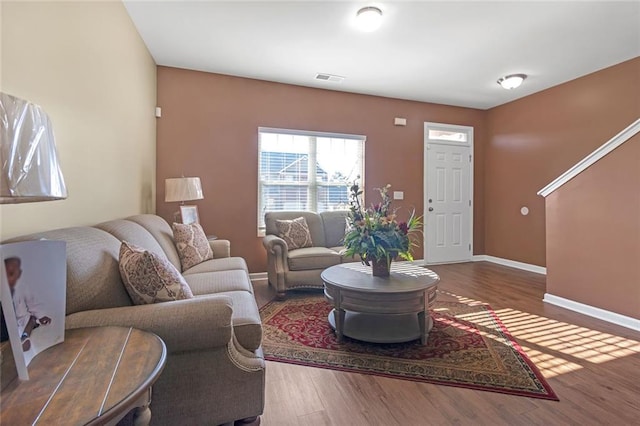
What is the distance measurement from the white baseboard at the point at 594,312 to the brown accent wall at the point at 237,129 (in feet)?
8.26

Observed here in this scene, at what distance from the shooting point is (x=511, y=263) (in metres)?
4.98

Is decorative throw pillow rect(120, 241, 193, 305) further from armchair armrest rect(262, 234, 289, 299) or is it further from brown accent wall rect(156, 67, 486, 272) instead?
brown accent wall rect(156, 67, 486, 272)

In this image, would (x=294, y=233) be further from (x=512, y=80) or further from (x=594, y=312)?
(x=512, y=80)

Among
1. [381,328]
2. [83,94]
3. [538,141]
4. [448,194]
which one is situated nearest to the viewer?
[83,94]

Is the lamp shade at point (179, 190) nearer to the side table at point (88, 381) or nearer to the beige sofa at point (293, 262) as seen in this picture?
the beige sofa at point (293, 262)

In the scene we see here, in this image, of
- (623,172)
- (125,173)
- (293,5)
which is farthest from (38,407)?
(623,172)

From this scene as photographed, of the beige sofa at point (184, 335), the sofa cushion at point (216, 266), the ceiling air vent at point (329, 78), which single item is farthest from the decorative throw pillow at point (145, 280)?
the ceiling air vent at point (329, 78)

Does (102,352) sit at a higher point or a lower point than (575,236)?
lower

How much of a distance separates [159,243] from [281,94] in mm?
2713

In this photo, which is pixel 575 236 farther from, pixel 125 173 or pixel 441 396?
pixel 125 173

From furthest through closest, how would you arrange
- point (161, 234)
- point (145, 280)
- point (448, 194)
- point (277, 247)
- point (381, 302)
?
point (448, 194)
point (277, 247)
point (161, 234)
point (381, 302)
point (145, 280)

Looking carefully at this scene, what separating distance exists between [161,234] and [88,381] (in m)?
1.97

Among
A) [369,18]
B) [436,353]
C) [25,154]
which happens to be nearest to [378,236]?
[436,353]

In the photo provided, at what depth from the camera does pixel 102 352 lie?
924 millimetres
